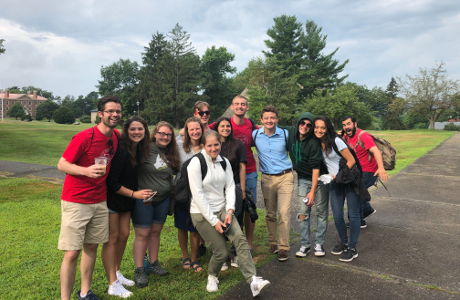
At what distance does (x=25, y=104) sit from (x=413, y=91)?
133 meters

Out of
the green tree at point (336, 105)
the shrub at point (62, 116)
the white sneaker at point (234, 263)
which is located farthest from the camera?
the shrub at point (62, 116)

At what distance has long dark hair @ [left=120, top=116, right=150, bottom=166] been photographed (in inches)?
130

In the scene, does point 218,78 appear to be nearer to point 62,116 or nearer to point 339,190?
point 62,116

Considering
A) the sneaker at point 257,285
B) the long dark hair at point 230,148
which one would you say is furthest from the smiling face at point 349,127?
the sneaker at point 257,285

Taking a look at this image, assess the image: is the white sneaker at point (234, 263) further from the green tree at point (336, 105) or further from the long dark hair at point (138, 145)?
the green tree at point (336, 105)

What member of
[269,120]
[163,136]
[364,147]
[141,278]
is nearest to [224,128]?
[269,120]

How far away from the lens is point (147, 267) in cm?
381

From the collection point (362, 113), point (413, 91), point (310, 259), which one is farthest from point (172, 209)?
point (413, 91)

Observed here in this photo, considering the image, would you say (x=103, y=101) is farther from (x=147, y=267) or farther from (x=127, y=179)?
(x=147, y=267)

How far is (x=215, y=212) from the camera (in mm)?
3416

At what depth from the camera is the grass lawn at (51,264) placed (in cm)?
334

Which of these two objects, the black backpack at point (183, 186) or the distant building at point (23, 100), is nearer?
the black backpack at point (183, 186)

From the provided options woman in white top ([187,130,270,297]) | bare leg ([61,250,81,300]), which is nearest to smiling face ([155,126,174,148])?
woman in white top ([187,130,270,297])

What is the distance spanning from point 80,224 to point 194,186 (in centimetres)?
115
